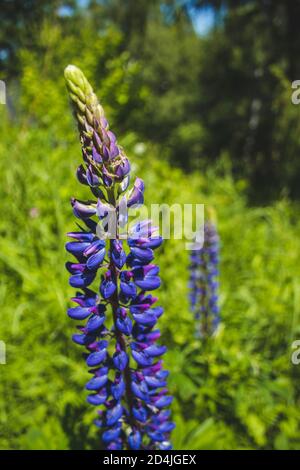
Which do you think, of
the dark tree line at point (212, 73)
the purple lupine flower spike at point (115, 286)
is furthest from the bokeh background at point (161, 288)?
the purple lupine flower spike at point (115, 286)

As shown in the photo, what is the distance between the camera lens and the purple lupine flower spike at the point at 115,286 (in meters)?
1.01

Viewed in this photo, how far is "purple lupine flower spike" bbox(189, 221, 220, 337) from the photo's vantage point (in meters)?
2.17

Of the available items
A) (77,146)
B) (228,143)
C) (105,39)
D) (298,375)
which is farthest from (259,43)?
(298,375)

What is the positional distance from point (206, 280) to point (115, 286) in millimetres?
1157

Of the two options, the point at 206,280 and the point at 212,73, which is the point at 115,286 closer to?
the point at 206,280

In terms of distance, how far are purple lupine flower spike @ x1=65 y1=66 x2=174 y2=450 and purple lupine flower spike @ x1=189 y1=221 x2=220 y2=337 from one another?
855 mm

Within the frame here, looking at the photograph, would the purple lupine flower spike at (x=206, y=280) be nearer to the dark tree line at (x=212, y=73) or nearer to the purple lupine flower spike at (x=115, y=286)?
the purple lupine flower spike at (x=115, y=286)

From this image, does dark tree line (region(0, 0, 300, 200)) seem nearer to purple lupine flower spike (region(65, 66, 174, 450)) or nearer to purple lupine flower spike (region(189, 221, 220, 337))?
purple lupine flower spike (region(189, 221, 220, 337))

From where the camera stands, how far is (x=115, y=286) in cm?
110

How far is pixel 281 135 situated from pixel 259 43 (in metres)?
3.96

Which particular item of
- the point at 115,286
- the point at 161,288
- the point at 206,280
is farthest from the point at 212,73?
the point at 115,286

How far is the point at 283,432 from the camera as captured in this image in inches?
79.3

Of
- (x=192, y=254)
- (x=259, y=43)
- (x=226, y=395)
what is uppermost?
(x=259, y=43)

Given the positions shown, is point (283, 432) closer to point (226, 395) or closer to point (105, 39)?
point (226, 395)
